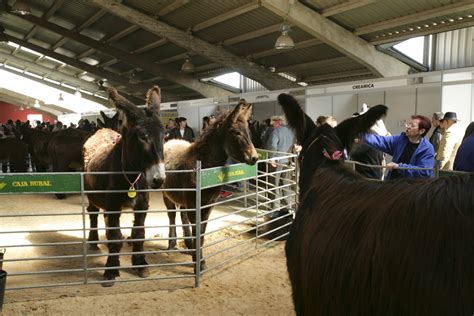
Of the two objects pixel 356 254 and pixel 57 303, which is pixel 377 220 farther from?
pixel 57 303

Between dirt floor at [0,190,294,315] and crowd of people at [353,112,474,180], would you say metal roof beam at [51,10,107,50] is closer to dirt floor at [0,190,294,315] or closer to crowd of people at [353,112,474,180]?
dirt floor at [0,190,294,315]

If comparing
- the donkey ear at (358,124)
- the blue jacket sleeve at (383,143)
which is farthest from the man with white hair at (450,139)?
the donkey ear at (358,124)

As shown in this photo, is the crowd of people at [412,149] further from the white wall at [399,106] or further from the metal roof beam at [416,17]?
the metal roof beam at [416,17]

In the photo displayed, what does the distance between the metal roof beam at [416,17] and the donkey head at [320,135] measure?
7909mm

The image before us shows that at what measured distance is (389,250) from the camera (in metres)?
1.04

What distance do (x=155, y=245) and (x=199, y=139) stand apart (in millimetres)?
1954

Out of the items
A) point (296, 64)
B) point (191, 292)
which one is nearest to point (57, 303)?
point (191, 292)

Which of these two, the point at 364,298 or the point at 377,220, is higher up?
the point at 377,220

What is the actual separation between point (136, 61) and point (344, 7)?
458 inches

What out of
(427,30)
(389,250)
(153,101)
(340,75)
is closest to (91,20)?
(340,75)

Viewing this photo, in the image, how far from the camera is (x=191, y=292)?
4.00 m

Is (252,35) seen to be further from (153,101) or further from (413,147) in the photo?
(413,147)

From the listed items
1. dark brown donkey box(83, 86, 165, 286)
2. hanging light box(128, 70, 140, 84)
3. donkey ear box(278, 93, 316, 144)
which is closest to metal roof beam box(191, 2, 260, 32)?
dark brown donkey box(83, 86, 165, 286)

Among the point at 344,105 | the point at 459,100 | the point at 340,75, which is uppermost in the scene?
the point at 340,75
